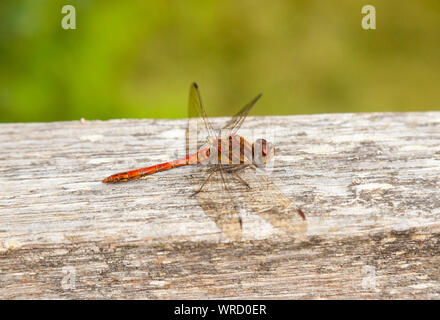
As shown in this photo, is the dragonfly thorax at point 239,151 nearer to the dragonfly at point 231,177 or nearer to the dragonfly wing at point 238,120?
the dragonfly at point 231,177

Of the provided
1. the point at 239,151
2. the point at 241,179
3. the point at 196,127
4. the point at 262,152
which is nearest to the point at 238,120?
the point at 196,127

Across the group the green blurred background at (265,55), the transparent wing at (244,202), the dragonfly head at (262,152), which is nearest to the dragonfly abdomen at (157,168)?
the transparent wing at (244,202)

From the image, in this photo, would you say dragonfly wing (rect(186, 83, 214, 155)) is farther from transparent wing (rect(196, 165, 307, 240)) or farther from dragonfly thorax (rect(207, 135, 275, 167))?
transparent wing (rect(196, 165, 307, 240))

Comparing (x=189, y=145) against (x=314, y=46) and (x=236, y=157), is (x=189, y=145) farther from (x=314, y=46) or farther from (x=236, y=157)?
(x=314, y=46)

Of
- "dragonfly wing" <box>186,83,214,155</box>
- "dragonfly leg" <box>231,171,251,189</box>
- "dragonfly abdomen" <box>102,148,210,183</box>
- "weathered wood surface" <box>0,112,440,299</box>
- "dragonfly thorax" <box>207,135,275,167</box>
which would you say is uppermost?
"dragonfly wing" <box>186,83,214,155</box>

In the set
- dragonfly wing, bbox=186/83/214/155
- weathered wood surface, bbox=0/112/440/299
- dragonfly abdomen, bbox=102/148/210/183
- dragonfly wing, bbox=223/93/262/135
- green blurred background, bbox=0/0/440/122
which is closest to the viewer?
weathered wood surface, bbox=0/112/440/299

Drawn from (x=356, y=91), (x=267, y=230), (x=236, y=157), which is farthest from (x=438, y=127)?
(x=356, y=91)

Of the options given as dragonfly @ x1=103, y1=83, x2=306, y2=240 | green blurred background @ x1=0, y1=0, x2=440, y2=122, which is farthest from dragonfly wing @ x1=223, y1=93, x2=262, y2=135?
green blurred background @ x1=0, y1=0, x2=440, y2=122

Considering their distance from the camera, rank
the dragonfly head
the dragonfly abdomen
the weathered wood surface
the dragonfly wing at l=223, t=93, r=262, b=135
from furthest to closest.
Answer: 1. the dragonfly wing at l=223, t=93, r=262, b=135
2. the dragonfly head
3. the dragonfly abdomen
4. the weathered wood surface
